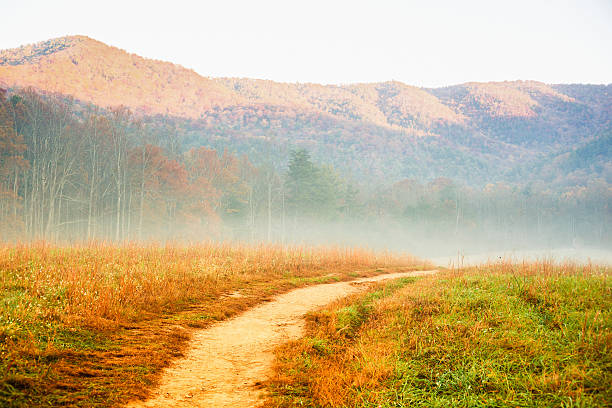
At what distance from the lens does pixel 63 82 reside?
262 feet

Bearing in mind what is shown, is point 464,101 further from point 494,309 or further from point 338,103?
point 494,309

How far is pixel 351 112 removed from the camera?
144 metres

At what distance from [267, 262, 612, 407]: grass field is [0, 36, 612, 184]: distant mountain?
71136mm

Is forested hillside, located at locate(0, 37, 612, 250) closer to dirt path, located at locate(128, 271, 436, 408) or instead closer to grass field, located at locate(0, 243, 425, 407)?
grass field, located at locate(0, 243, 425, 407)

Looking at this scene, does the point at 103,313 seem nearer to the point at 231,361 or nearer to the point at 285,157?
the point at 231,361

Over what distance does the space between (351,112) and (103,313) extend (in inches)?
5631

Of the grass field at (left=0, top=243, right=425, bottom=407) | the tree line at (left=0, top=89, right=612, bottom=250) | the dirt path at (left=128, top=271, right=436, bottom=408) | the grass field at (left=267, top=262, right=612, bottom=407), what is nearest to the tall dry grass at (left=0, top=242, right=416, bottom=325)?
the grass field at (left=0, top=243, right=425, bottom=407)

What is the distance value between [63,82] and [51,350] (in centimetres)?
9282

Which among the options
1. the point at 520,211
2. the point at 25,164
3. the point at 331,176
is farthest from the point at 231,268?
the point at 520,211

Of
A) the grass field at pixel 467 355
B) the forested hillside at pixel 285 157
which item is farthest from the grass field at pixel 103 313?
the forested hillside at pixel 285 157

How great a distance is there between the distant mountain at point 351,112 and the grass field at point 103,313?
64422mm

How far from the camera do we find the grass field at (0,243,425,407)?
4781 millimetres

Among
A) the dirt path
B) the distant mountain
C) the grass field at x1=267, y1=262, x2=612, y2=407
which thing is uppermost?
the distant mountain

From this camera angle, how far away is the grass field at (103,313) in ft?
15.7
